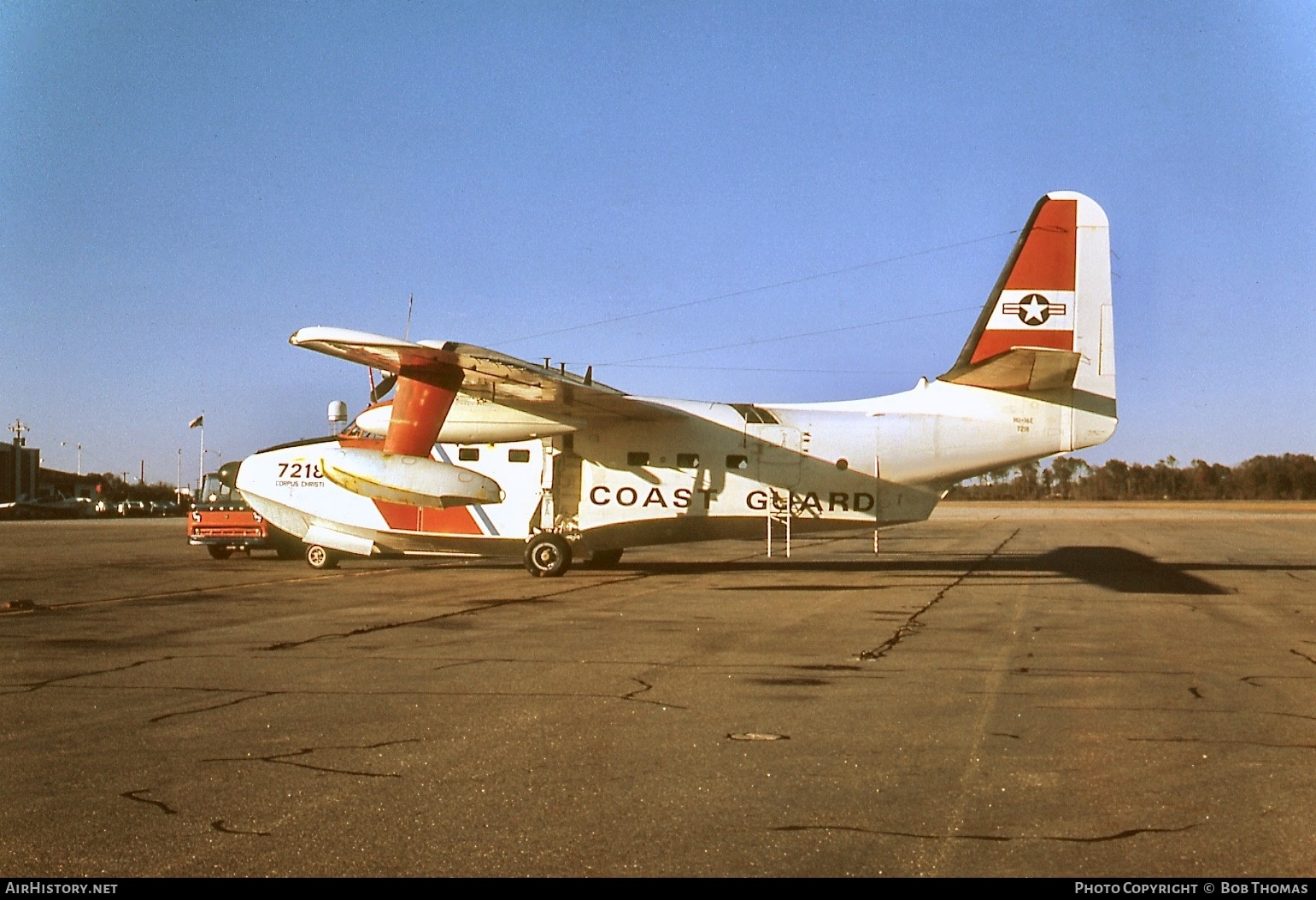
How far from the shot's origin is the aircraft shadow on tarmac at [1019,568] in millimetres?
20516

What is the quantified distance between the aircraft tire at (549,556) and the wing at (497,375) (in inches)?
96.7

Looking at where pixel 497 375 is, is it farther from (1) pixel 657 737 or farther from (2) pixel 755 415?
(1) pixel 657 737

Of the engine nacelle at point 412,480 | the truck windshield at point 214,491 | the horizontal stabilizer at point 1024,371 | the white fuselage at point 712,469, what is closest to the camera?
the engine nacelle at point 412,480

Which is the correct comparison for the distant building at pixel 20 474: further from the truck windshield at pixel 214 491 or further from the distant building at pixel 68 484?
the truck windshield at pixel 214 491

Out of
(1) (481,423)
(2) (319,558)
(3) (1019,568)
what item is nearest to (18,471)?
(2) (319,558)

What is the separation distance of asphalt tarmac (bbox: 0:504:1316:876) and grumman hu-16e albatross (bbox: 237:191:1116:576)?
14.3 ft

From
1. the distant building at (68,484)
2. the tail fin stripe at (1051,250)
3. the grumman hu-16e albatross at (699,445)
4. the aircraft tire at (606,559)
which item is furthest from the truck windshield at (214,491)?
the distant building at (68,484)

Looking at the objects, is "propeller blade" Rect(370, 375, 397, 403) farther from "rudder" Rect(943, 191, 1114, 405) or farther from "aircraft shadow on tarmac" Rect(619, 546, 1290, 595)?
"rudder" Rect(943, 191, 1114, 405)

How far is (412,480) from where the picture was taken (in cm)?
1938

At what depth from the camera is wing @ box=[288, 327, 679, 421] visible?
58.1ft

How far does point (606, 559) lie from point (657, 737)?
17820 mm

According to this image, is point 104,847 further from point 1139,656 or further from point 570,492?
point 570,492

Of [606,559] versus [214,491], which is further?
[214,491]

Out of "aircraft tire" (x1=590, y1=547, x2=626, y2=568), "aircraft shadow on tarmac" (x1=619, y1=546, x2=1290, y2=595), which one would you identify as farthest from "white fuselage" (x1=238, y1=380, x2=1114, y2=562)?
"aircraft tire" (x1=590, y1=547, x2=626, y2=568)
